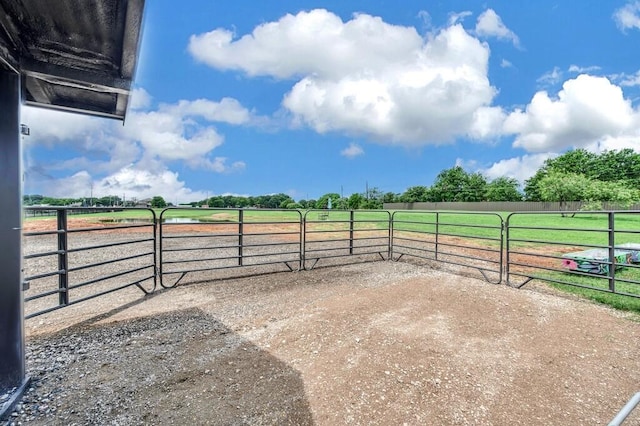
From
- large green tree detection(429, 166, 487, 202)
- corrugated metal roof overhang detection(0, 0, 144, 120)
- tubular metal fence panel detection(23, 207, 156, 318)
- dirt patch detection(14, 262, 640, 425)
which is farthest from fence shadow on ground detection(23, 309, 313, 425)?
large green tree detection(429, 166, 487, 202)

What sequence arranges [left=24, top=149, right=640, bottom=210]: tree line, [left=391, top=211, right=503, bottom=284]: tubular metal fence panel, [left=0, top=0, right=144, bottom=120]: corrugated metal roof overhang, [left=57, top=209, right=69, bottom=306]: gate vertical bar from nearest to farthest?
[left=0, top=0, right=144, bottom=120]: corrugated metal roof overhang
[left=57, top=209, right=69, bottom=306]: gate vertical bar
[left=391, top=211, right=503, bottom=284]: tubular metal fence panel
[left=24, top=149, right=640, bottom=210]: tree line

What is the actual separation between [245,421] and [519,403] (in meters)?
1.74

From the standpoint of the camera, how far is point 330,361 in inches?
92.4

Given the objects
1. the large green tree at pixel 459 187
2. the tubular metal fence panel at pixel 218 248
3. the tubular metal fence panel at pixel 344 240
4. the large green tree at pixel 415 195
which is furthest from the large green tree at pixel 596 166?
the tubular metal fence panel at pixel 218 248

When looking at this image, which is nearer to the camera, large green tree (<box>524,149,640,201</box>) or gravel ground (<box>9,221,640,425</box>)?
gravel ground (<box>9,221,640,425</box>)

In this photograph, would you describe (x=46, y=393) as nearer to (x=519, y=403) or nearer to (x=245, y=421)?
(x=245, y=421)

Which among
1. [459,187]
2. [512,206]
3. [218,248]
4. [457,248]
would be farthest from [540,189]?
[218,248]

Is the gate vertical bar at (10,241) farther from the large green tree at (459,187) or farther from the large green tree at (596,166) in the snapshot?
the large green tree at (459,187)

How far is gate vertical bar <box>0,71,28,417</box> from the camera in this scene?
1911mm

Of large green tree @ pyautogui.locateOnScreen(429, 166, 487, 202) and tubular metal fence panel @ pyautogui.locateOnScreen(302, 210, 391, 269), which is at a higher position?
large green tree @ pyautogui.locateOnScreen(429, 166, 487, 202)

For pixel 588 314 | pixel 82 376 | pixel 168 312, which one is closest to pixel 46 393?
pixel 82 376

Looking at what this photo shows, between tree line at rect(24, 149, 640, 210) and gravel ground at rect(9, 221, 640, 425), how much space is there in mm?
1625

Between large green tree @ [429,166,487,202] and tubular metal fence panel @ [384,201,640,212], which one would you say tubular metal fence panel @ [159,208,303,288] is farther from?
large green tree @ [429,166,487,202]

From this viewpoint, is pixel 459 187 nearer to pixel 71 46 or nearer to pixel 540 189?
pixel 540 189
